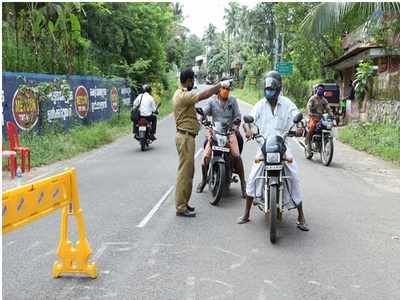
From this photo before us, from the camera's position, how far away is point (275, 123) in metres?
6.65

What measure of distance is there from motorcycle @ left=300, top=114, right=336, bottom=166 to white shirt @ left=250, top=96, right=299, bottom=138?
594cm

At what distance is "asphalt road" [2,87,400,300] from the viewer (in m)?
4.74

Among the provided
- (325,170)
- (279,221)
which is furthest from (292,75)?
(279,221)

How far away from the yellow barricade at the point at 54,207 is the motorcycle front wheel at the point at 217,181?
305 centimetres

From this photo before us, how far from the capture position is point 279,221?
698cm

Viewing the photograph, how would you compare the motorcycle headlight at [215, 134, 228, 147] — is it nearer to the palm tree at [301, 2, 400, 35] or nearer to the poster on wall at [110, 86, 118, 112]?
the palm tree at [301, 2, 400, 35]

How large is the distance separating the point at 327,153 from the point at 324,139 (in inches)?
19.8

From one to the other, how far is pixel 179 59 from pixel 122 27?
16613mm

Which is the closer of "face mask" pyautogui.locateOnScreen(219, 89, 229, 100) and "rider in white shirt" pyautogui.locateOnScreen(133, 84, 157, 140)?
"face mask" pyautogui.locateOnScreen(219, 89, 229, 100)

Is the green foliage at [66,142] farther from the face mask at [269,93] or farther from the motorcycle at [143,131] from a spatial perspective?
the face mask at [269,93]

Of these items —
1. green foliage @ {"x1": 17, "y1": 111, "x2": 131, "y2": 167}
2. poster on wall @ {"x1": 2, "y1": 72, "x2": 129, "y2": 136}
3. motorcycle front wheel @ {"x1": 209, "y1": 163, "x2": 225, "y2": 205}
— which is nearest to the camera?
motorcycle front wheel @ {"x1": 209, "y1": 163, "x2": 225, "y2": 205}

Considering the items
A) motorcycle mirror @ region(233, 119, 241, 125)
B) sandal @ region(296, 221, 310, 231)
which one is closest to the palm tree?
motorcycle mirror @ region(233, 119, 241, 125)

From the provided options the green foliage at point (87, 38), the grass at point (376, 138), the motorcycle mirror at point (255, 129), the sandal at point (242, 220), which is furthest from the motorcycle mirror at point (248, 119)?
the green foliage at point (87, 38)

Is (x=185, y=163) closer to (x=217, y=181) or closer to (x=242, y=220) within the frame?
(x=217, y=181)
